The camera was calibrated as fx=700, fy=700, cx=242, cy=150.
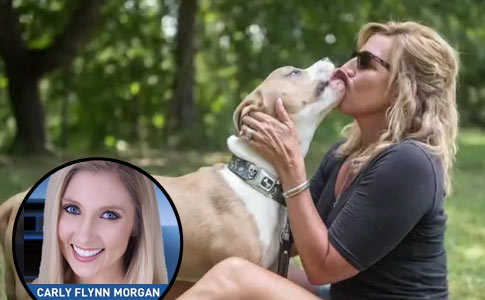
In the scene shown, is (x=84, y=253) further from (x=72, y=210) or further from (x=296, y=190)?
(x=296, y=190)

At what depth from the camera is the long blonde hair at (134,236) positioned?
92.3 inches

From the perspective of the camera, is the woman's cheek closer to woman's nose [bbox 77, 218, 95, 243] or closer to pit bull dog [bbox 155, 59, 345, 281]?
woman's nose [bbox 77, 218, 95, 243]

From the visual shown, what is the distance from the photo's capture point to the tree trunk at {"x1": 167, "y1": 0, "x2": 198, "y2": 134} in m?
12.9

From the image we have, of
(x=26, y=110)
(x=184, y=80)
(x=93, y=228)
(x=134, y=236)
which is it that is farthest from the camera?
(x=184, y=80)

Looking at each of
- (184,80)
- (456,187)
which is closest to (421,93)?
(456,187)

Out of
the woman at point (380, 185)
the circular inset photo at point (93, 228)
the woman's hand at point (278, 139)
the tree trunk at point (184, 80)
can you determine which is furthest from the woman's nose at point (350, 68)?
the tree trunk at point (184, 80)

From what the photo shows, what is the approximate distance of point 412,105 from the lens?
2.61 meters

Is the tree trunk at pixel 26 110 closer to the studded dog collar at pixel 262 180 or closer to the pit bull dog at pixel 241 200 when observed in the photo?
the pit bull dog at pixel 241 200

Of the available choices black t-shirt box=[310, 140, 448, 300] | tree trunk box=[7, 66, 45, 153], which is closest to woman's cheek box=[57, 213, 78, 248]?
black t-shirt box=[310, 140, 448, 300]

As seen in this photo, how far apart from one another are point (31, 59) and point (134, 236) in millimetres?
9422

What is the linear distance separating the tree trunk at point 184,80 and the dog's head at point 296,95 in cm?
1000

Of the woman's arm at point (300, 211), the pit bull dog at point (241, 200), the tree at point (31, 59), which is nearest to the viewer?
the woman's arm at point (300, 211)

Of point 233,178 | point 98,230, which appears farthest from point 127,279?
point 233,178

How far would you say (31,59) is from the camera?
1116 cm
